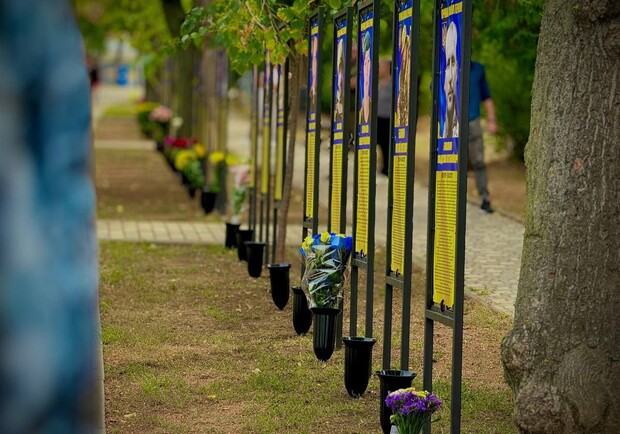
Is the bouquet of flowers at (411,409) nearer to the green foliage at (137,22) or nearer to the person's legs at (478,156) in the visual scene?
the person's legs at (478,156)

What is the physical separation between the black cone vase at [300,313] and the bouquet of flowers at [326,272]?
92 cm

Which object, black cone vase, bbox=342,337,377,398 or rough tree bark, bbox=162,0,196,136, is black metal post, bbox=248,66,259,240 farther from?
rough tree bark, bbox=162,0,196,136

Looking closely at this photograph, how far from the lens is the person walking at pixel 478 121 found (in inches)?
637

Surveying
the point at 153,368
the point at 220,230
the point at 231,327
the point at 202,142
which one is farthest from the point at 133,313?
the point at 202,142

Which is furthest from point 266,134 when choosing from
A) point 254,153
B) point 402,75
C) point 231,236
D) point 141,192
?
point 141,192

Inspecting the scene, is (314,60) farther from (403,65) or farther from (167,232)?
(167,232)

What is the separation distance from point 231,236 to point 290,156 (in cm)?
253

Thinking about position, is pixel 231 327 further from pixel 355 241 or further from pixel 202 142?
pixel 202 142

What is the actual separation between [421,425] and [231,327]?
13.0 ft

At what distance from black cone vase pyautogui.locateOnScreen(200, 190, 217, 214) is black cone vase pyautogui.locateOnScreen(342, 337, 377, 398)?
36.8ft

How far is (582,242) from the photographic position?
220 inches

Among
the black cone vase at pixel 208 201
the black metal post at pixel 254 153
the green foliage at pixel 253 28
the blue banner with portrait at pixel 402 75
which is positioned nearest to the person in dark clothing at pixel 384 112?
the black cone vase at pixel 208 201

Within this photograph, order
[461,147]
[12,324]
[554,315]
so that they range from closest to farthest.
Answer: [12,324] < [461,147] < [554,315]

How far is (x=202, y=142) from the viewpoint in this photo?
22.3m
